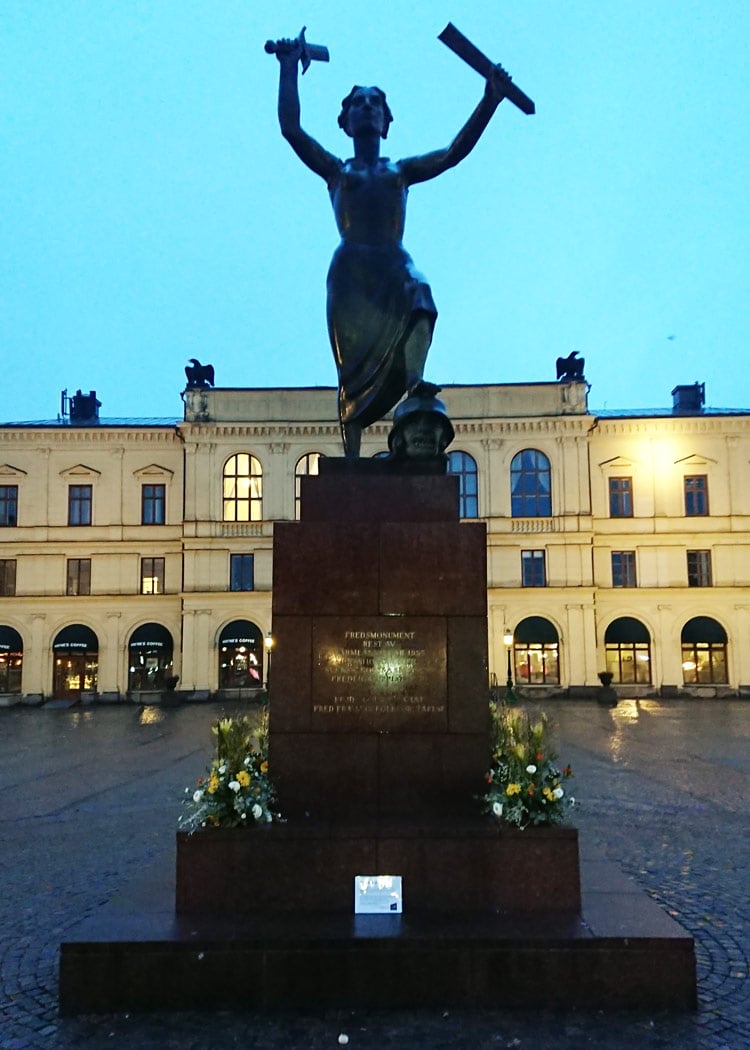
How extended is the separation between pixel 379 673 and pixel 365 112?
4846mm

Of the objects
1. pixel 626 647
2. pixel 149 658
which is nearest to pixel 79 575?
pixel 149 658

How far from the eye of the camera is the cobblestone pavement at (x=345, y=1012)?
15.0 feet

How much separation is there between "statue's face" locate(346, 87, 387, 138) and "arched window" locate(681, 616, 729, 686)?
118ft

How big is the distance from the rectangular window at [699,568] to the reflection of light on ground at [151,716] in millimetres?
25328

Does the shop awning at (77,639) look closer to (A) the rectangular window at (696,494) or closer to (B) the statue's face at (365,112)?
(A) the rectangular window at (696,494)

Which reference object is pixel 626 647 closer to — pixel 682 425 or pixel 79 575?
pixel 682 425

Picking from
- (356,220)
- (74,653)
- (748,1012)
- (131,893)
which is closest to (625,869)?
(748,1012)

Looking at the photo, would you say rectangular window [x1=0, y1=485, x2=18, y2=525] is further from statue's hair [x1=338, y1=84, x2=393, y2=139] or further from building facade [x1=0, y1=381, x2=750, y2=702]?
statue's hair [x1=338, y1=84, x2=393, y2=139]

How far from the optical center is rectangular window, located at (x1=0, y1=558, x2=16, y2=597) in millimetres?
39844

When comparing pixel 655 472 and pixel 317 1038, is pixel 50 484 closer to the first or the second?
pixel 655 472

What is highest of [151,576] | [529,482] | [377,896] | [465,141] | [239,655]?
[529,482]

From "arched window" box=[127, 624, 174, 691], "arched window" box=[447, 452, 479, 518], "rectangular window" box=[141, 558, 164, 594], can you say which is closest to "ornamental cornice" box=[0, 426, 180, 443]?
"rectangular window" box=[141, 558, 164, 594]

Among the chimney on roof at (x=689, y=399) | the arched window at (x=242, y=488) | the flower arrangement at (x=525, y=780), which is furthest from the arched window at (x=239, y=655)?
the flower arrangement at (x=525, y=780)

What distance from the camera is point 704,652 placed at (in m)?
39.0
